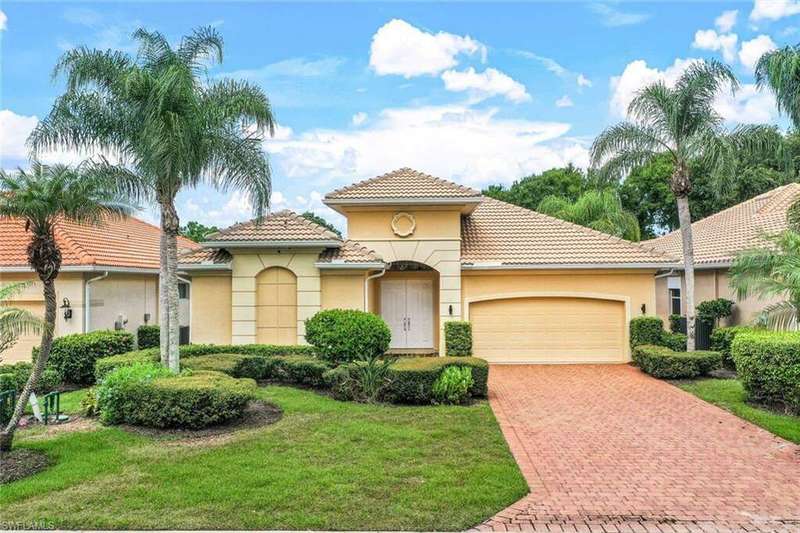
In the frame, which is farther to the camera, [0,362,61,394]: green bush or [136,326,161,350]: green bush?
[136,326,161,350]: green bush

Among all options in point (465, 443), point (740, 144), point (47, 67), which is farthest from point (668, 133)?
point (47, 67)

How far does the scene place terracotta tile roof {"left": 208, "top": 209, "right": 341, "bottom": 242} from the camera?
606 inches

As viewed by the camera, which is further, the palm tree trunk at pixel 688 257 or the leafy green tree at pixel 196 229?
the leafy green tree at pixel 196 229

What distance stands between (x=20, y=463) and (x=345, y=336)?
7.08 meters

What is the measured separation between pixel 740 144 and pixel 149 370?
50.7 ft

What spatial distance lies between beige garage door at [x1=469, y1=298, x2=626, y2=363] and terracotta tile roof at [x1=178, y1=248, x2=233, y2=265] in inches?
321

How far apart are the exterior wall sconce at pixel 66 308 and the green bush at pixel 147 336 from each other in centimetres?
241

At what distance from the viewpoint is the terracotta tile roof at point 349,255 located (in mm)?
15305

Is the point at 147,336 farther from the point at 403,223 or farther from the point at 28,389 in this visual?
the point at 28,389

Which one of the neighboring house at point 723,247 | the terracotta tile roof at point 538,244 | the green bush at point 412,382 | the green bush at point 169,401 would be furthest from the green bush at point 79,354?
the neighboring house at point 723,247

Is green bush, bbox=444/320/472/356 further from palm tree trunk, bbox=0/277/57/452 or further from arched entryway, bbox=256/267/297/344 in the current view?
palm tree trunk, bbox=0/277/57/452

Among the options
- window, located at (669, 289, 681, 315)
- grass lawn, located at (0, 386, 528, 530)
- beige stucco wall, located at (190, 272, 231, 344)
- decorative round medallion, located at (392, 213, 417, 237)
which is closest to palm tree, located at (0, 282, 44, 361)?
grass lawn, located at (0, 386, 528, 530)

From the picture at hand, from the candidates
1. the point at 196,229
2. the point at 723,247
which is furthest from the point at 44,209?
the point at 196,229

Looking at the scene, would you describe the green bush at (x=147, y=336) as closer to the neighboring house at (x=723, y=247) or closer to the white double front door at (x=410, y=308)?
the white double front door at (x=410, y=308)
